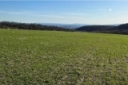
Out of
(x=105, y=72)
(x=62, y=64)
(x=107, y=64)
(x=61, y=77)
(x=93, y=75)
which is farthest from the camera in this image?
(x=107, y=64)

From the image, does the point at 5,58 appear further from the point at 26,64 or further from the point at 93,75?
the point at 93,75

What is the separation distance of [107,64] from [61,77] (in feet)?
10.6

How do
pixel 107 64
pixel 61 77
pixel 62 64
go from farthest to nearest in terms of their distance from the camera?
pixel 107 64 < pixel 62 64 < pixel 61 77

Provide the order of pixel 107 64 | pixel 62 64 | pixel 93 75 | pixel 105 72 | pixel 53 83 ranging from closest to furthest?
pixel 53 83, pixel 93 75, pixel 105 72, pixel 62 64, pixel 107 64

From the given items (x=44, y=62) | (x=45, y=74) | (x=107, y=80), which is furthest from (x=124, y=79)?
(x=44, y=62)

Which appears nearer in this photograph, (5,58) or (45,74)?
(45,74)

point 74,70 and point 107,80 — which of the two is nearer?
point 107,80

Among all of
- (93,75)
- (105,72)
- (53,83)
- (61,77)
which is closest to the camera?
(53,83)

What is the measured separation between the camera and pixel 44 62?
8750mm

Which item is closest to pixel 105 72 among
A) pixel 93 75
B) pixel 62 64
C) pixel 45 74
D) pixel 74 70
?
pixel 93 75

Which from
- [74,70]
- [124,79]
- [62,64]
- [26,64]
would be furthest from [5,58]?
[124,79]

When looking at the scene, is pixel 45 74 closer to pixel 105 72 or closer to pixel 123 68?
pixel 105 72

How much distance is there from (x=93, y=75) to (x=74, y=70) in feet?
2.75

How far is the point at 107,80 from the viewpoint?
6953 millimetres
